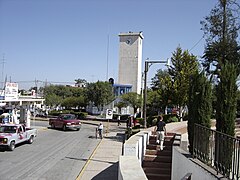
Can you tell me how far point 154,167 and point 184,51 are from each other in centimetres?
1809

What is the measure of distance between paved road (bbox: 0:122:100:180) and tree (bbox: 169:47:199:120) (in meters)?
10.1

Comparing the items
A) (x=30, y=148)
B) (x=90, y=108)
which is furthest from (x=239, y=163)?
(x=90, y=108)

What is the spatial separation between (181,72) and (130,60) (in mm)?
47707

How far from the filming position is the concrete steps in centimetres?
1220

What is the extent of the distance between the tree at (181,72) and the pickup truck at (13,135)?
42.7 ft

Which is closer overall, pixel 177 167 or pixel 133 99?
pixel 177 167

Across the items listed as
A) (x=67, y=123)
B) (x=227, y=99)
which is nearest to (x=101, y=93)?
(x=67, y=123)

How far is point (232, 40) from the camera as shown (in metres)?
27.8

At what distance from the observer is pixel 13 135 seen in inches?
800

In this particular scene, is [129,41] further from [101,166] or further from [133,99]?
[101,166]

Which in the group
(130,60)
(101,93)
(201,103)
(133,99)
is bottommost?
(201,103)

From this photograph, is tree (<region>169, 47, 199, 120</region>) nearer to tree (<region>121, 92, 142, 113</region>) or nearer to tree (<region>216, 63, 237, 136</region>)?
tree (<region>216, 63, 237, 136</region>)

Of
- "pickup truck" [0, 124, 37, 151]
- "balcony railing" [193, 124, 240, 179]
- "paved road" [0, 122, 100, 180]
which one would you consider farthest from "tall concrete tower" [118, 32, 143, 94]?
"balcony railing" [193, 124, 240, 179]

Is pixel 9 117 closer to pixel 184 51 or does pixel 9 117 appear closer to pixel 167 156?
pixel 184 51
